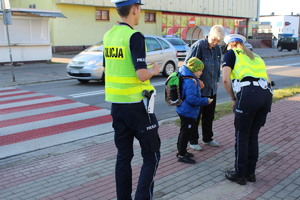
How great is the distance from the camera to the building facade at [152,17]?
28.9m

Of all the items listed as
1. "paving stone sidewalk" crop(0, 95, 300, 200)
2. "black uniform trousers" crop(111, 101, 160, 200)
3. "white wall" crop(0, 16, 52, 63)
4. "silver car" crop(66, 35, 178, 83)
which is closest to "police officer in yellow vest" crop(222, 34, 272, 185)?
"paving stone sidewalk" crop(0, 95, 300, 200)

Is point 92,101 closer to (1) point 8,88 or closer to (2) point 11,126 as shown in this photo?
(2) point 11,126

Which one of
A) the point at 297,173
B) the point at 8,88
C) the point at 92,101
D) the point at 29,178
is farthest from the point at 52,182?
the point at 8,88

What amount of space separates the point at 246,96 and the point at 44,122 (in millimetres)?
4822

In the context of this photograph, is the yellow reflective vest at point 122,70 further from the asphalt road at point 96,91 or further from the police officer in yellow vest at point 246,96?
the asphalt road at point 96,91

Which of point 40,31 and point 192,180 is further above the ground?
point 40,31

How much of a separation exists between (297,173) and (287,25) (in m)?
78.1

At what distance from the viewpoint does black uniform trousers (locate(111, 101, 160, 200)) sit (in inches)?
119

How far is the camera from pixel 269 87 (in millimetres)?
3889

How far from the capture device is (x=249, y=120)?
3836mm

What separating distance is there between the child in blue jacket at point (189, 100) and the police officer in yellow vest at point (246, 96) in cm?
54

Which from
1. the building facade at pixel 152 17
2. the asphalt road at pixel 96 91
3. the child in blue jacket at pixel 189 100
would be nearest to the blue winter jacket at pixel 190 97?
the child in blue jacket at pixel 189 100

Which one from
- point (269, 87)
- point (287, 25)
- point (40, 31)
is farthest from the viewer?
point (287, 25)

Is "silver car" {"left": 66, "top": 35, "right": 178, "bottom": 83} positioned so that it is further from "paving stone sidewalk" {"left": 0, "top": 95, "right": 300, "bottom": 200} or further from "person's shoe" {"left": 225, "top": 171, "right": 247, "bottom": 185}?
"person's shoe" {"left": 225, "top": 171, "right": 247, "bottom": 185}
